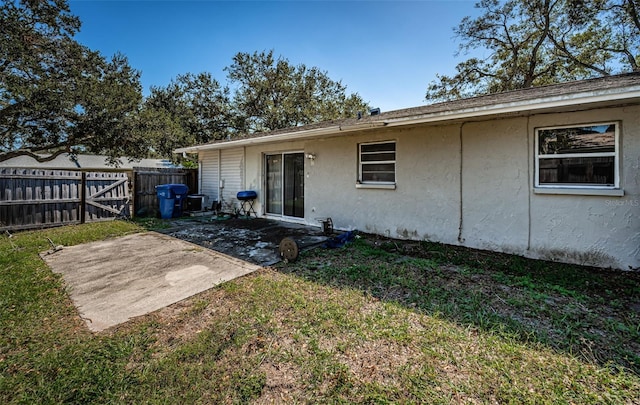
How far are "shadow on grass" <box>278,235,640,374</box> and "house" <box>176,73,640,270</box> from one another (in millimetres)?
515

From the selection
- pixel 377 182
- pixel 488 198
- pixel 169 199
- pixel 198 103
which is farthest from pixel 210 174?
pixel 198 103

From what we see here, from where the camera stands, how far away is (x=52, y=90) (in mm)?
9961

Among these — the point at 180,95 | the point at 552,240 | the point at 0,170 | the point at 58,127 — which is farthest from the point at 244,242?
the point at 180,95

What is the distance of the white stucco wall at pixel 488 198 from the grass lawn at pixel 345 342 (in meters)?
0.70

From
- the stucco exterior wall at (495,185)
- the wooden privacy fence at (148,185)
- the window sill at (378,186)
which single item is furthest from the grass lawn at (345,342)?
the wooden privacy fence at (148,185)

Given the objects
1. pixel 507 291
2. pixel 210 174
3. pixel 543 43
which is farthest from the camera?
pixel 543 43

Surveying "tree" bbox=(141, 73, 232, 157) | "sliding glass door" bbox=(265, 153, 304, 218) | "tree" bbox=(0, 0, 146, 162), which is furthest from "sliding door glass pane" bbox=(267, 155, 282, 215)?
"tree" bbox=(141, 73, 232, 157)

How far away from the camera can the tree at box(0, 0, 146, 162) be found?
31.7 feet

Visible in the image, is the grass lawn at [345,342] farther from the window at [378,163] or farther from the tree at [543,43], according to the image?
the tree at [543,43]

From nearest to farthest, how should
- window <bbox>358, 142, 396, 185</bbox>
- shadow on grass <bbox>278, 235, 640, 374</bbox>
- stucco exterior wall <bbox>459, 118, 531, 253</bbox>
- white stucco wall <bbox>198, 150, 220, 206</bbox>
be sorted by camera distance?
1. shadow on grass <bbox>278, 235, 640, 374</bbox>
2. stucco exterior wall <bbox>459, 118, 531, 253</bbox>
3. window <bbox>358, 142, 396, 185</bbox>
4. white stucco wall <bbox>198, 150, 220, 206</bbox>

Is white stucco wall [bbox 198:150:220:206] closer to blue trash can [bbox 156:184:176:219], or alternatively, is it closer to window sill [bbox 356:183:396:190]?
blue trash can [bbox 156:184:176:219]

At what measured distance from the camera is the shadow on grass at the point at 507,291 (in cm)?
266

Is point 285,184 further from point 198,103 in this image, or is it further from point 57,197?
point 198,103

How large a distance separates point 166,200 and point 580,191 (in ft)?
36.0
